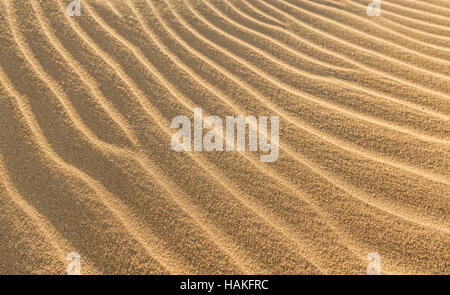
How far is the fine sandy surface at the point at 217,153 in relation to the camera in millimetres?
1736

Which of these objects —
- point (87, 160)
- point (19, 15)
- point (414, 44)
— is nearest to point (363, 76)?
point (414, 44)

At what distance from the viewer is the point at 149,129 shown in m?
2.17

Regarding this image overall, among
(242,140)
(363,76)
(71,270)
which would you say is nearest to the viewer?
(71,270)

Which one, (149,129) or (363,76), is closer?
(149,129)

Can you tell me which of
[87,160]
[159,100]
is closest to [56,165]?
[87,160]

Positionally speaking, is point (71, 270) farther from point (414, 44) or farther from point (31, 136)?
point (414, 44)

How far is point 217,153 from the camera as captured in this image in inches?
82.8

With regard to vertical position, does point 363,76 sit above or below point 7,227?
above

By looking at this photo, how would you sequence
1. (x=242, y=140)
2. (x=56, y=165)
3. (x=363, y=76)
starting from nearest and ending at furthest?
1. (x=56, y=165)
2. (x=242, y=140)
3. (x=363, y=76)

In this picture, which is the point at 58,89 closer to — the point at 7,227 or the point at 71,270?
the point at 7,227

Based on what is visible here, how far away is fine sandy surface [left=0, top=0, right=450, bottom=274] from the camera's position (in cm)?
174
